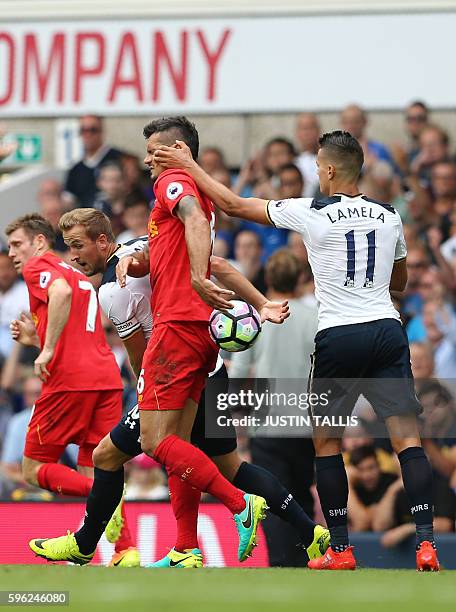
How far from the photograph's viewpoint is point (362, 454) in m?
10.2

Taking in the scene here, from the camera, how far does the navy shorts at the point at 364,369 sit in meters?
6.84

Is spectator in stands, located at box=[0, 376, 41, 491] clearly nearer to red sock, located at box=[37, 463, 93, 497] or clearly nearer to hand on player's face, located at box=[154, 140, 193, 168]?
red sock, located at box=[37, 463, 93, 497]

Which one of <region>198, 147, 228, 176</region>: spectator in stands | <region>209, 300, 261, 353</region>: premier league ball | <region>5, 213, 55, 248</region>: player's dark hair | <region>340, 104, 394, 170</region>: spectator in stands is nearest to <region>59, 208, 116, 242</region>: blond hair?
<region>5, 213, 55, 248</region>: player's dark hair

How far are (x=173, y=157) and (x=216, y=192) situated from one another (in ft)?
0.92

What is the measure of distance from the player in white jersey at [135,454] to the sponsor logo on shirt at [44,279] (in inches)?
19.1

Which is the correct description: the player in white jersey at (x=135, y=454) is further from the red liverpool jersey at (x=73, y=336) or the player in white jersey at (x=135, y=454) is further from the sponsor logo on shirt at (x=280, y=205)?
the red liverpool jersey at (x=73, y=336)

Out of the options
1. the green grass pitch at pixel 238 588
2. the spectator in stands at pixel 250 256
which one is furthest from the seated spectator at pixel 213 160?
the green grass pitch at pixel 238 588

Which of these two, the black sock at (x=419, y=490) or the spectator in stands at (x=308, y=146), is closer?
the black sock at (x=419, y=490)

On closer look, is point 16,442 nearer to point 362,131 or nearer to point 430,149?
point 362,131

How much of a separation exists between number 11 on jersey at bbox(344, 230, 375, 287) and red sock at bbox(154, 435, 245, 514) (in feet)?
3.67

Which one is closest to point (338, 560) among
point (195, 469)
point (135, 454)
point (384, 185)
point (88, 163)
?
point (195, 469)

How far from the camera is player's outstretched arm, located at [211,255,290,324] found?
22.5 feet

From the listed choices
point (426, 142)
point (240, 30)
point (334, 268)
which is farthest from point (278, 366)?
point (240, 30)

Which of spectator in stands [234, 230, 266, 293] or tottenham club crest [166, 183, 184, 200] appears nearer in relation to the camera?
tottenham club crest [166, 183, 184, 200]
